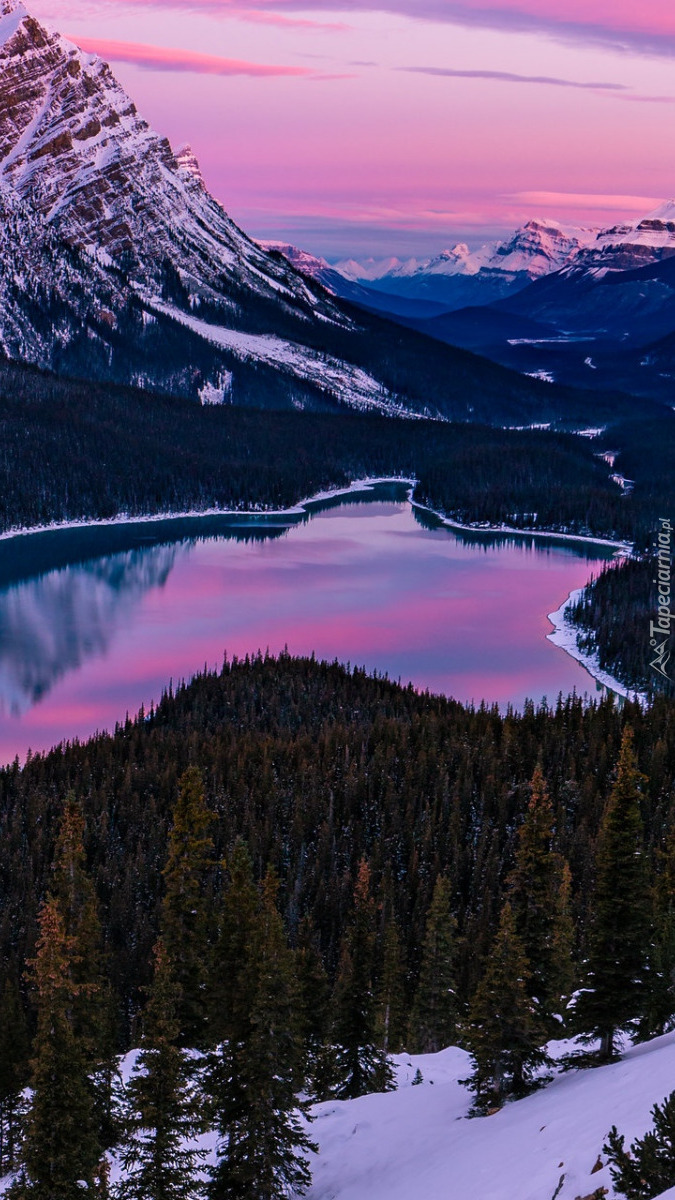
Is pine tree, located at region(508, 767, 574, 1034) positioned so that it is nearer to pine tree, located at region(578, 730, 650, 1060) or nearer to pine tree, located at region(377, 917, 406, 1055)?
pine tree, located at region(578, 730, 650, 1060)

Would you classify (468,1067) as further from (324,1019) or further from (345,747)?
(345,747)

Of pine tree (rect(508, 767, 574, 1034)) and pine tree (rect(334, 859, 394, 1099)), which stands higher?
pine tree (rect(508, 767, 574, 1034))

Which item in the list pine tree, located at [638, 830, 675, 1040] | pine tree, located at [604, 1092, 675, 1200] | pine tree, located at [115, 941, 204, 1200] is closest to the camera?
pine tree, located at [604, 1092, 675, 1200]

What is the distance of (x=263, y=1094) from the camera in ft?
130

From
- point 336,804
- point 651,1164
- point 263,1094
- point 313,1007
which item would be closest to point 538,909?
point 263,1094

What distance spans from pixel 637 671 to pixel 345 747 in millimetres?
60977

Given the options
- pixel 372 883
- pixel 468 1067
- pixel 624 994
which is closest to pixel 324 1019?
pixel 468 1067

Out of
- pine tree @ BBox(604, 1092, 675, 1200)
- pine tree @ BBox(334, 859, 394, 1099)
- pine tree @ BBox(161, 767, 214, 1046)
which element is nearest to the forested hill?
pine tree @ BBox(334, 859, 394, 1099)

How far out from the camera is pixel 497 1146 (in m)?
36.1

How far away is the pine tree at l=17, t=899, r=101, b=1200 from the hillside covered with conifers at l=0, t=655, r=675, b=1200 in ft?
0.26

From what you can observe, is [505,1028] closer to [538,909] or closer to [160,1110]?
[538,909]

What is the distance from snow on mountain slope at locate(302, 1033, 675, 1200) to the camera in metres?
31.1

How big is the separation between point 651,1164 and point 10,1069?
38.8 metres

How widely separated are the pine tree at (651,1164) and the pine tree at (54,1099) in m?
17.7
